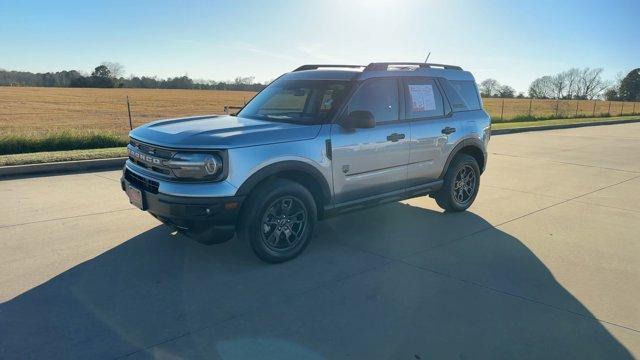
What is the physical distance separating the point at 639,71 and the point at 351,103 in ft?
365

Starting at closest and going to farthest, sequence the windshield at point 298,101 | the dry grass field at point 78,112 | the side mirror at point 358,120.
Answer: the side mirror at point 358,120 → the windshield at point 298,101 → the dry grass field at point 78,112

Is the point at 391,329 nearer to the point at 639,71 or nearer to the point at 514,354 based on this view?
the point at 514,354

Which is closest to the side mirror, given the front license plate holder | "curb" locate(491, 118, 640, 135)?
the front license plate holder

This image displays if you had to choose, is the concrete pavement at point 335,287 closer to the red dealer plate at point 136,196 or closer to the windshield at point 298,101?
the red dealer plate at point 136,196

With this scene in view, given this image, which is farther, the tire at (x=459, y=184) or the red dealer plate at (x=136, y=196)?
the tire at (x=459, y=184)

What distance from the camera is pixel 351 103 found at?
4.97 meters

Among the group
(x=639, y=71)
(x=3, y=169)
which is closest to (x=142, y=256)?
(x=3, y=169)

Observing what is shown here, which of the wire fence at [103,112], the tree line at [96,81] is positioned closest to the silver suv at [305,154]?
the wire fence at [103,112]

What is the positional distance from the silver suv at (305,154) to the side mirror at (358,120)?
0.03 ft

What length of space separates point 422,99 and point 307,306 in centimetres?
309

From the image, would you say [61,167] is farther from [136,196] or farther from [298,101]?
[298,101]

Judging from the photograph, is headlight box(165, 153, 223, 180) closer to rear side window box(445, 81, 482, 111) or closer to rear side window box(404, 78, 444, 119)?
rear side window box(404, 78, 444, 119)

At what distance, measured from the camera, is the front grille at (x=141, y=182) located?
428 cm

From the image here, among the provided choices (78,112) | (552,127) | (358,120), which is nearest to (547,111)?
(552,127)
